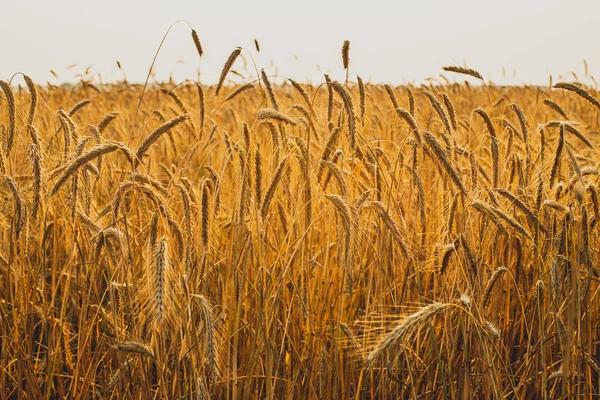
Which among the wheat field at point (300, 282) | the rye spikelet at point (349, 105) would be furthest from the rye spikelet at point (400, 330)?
the rye spikelet at point (349, 105)

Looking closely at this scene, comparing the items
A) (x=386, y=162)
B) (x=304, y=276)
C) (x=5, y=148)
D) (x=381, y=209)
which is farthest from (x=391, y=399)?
(x=5, y=148)

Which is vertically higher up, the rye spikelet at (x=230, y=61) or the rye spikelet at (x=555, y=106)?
the rye spikelet at (x=230, y=61)

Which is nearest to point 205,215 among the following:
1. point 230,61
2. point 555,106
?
point 230,61

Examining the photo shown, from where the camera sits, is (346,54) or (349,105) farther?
(346,54)

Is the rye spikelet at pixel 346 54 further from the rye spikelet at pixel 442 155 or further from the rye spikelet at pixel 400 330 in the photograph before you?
the rye spikelet at pixel 400 330

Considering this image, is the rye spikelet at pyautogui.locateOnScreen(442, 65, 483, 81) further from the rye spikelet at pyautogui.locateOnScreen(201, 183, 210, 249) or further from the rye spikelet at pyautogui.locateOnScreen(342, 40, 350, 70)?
the rye spikelet at pyautogui.locateOnScreen(201, 183, 210, 249)

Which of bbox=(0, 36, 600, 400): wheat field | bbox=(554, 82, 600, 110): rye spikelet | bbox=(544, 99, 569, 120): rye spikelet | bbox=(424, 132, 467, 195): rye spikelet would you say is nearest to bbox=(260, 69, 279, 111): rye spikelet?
bbox=(0, 36, 600, 400): wheat field

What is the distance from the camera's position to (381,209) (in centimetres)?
185

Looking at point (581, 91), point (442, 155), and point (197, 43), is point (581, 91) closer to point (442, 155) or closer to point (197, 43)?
point (442, 155)

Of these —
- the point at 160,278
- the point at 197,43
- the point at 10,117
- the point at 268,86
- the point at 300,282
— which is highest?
the point at 197,43

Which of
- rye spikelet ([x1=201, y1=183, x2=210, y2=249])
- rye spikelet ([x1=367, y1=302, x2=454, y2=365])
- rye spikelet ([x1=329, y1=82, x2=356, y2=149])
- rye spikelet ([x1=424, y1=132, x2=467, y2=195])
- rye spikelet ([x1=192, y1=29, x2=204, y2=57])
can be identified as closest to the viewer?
rye spikelet ([x1=367, y1=302, x2=454, y2=365])

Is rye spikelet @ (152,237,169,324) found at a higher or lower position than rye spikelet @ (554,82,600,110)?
lower

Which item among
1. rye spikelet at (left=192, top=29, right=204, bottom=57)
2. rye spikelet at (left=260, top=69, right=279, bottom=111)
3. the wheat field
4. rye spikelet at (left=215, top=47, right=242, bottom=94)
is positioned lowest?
the wheat field

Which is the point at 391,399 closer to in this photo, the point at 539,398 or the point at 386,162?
the point at 539,398
